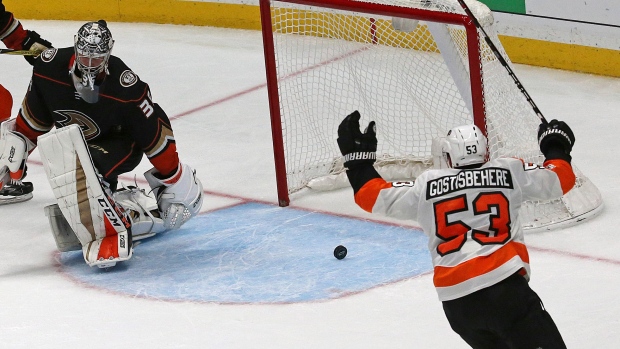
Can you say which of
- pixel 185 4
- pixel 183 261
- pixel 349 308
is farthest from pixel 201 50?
pixel 349 308

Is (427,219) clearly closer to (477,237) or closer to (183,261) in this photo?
(477,237)

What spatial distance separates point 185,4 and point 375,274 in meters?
4.70

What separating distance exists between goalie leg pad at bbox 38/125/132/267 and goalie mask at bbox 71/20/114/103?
0.59ft

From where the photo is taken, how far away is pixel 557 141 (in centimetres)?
375

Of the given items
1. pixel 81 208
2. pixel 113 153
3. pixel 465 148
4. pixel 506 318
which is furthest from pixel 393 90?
pixel 506 318

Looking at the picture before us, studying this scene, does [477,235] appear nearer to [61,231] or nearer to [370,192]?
[370,192]

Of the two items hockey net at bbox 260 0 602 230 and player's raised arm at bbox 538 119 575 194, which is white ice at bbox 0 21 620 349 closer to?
hockey net at bbox 260 0 602 230

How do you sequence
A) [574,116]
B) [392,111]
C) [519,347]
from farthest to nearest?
[574,116] < [392,111] < [519,347]

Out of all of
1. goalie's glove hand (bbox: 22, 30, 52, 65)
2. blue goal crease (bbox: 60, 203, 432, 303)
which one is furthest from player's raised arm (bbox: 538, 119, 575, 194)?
goalie's glove hand (bbox: 22, 30, 52, 65)

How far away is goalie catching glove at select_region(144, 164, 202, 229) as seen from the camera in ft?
17.3

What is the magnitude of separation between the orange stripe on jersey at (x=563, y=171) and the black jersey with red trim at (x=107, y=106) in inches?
76.6

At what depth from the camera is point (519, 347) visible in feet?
11.0

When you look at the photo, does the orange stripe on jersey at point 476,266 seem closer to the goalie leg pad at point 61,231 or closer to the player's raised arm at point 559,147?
the player's raised arm at point 559,147

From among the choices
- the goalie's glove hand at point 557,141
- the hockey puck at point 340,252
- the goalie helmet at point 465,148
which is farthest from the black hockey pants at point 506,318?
the hockey puck at point 340,252
